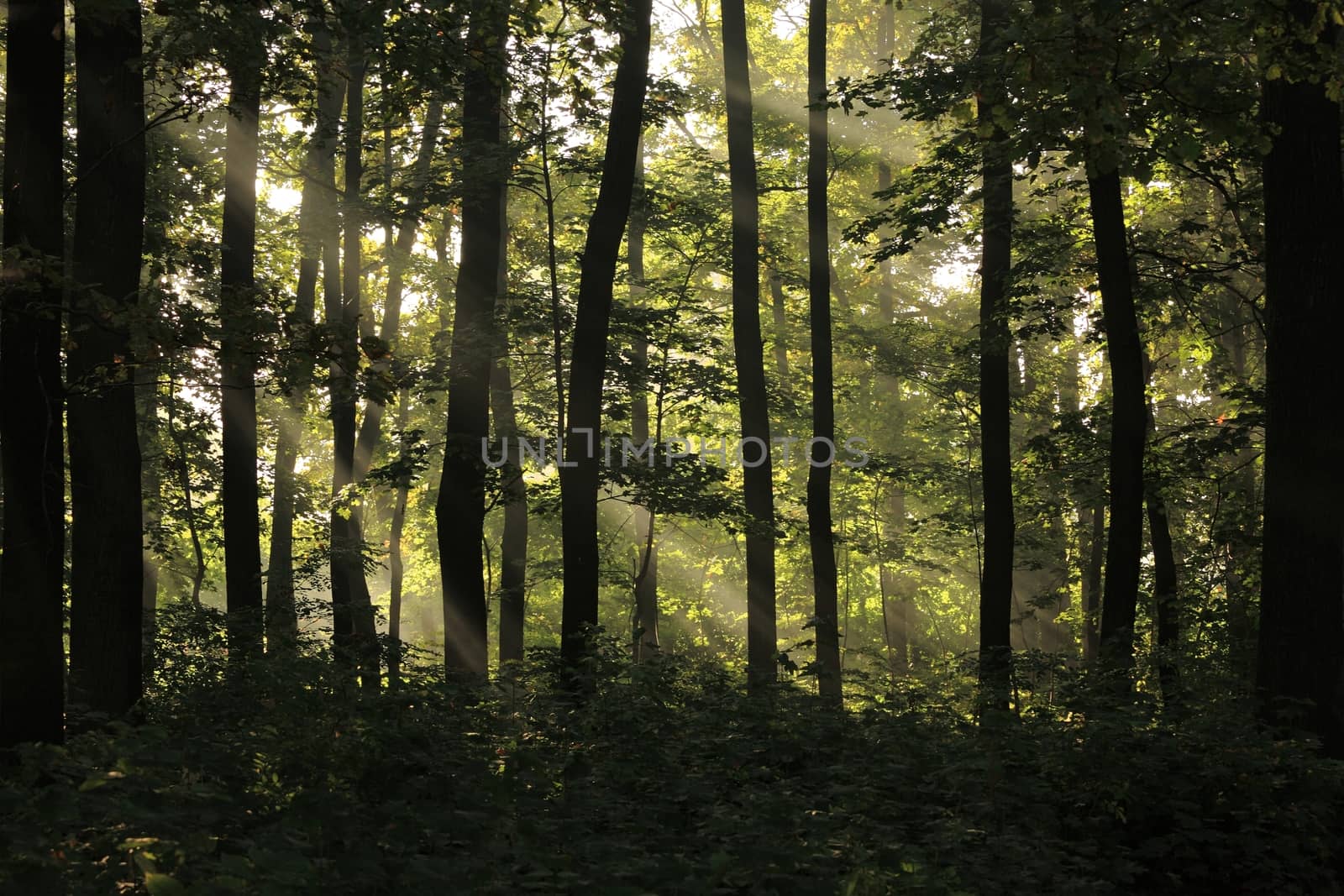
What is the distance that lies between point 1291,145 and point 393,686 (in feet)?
26.4

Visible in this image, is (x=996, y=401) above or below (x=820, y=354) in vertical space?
below

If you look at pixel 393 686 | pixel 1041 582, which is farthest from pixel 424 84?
pixel 1041 582

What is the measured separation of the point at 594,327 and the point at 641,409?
10456mm

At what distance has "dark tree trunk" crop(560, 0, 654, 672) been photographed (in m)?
12.2

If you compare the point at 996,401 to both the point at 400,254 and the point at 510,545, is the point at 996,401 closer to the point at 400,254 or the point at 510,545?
the point at 510,545

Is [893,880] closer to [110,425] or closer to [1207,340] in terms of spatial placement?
[110,425]

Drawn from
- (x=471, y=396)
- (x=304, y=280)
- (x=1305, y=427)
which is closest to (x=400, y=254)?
(x=304, y=280)

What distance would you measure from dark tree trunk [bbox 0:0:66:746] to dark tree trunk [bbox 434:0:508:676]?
24.0ft

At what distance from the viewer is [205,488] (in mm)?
18766

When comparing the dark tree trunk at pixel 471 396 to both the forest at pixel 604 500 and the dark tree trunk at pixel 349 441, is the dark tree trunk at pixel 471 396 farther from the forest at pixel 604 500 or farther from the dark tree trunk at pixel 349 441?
the dark tree trunk at pixel 349 441

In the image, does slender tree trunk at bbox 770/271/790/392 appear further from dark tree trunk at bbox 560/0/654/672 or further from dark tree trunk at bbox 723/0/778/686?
dark tree trunk at bbox 560/0/654/672

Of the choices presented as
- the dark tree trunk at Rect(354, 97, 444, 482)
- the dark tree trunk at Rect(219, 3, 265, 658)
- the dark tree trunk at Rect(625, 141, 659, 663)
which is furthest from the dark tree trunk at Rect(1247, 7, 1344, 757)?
the dark tree trunk at Rect(219, 3, 265, 658)

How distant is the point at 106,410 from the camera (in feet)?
24.7

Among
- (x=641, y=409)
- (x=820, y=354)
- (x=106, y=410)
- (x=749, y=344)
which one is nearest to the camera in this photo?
(x=106, y=410)
